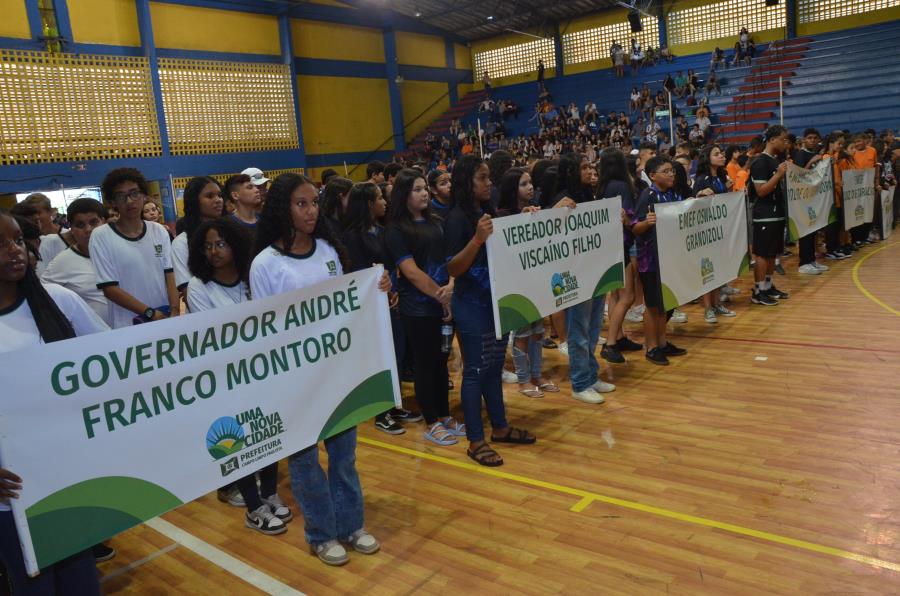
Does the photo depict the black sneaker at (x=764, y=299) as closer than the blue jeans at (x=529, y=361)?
No

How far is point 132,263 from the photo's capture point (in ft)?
11.3

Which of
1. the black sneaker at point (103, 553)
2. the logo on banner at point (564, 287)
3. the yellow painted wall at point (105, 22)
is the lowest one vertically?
the black sneaker at point (103, 553)

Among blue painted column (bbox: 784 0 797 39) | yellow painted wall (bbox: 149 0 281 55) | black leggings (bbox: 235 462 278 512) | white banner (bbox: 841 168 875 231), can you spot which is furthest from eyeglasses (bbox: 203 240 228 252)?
blue painted column (bbox: 784 0 797 39)

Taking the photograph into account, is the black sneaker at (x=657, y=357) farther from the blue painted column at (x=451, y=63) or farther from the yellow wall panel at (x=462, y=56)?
the yellow wall panel at (x=462, y=56)

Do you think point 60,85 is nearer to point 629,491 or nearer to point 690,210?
point 690,210

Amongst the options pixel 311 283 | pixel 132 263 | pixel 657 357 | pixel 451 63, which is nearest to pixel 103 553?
A: pixel 132 263

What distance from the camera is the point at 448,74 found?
27.1 metres

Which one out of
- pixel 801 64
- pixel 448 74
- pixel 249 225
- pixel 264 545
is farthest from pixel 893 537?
pixel 448 74

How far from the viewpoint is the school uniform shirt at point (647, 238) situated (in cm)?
486

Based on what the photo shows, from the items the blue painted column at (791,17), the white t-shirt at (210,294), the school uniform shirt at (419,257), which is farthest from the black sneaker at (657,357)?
the blue painted column at (791,17)

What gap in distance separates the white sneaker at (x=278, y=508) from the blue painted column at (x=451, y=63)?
25.4 m

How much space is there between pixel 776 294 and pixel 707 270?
168cm

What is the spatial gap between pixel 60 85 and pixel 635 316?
14.6 m

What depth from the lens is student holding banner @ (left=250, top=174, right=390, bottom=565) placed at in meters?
2.63
